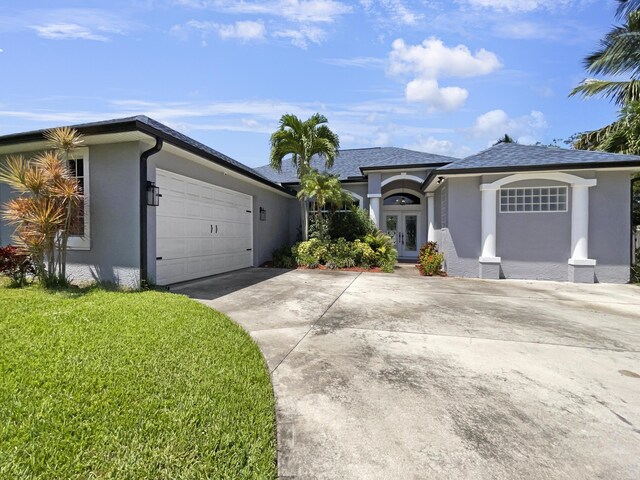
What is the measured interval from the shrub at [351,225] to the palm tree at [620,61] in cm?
1019

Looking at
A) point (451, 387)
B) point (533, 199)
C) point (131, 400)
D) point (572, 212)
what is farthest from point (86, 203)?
point (572, 212)

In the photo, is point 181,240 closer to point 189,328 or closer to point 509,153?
point 189,328

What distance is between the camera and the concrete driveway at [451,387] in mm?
2018

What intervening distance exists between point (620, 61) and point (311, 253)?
1391cm

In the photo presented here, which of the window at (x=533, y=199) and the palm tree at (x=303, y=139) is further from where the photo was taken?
the palm tree at (x=303, y=139)

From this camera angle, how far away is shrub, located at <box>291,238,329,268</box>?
11.7m

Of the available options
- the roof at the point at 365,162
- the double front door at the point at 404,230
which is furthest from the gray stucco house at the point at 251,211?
the double front door at the point at 404,230

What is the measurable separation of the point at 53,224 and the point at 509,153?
1276 cm

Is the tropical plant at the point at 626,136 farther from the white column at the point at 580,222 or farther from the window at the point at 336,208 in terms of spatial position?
the window at the point at 336,208

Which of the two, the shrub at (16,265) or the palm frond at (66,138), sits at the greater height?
the palm frond at (66,138)

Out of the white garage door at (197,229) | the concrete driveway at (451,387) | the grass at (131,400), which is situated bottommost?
the concrete driveway at (451,387)

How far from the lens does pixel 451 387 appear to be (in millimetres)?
2912

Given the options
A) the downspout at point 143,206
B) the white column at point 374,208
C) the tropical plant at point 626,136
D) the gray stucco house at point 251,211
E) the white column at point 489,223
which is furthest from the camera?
the white column at point 374,208

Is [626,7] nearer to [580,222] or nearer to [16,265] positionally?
[580,222]
